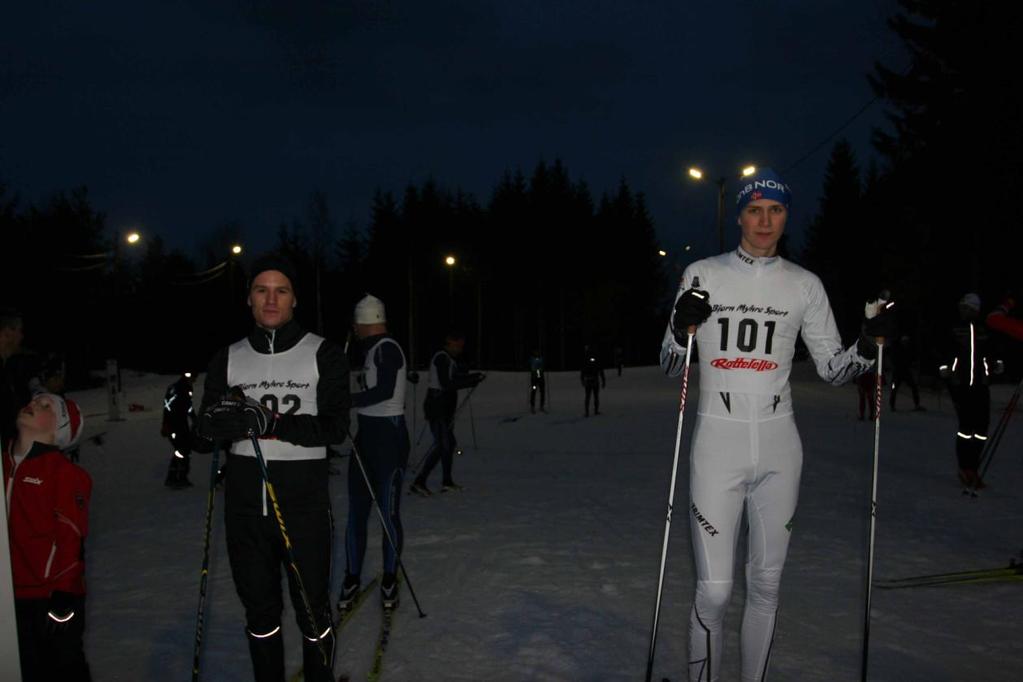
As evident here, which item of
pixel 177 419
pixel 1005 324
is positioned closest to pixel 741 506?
pixel 1005 324

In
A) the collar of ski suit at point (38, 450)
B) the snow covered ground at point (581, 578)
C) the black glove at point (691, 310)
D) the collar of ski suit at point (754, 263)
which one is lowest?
the snow covered ground at point (581, 578)

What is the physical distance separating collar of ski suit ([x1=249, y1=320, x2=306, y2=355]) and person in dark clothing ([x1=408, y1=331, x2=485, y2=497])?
643 cm

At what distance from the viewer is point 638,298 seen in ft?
257

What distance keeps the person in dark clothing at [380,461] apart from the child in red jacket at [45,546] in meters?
2.17

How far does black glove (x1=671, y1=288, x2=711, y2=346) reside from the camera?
11.8 ft

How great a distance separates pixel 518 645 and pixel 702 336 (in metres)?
2.47

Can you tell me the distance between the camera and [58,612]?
3.52 metres

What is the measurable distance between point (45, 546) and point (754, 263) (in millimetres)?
3678

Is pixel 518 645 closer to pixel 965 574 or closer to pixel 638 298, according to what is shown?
pixel 965 574

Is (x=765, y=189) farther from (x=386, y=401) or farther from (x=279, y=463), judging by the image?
(x=386, y=401)

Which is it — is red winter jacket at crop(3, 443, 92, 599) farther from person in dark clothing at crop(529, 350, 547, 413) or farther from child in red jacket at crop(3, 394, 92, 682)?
person in dark clothing at crop(529, 350, 547, 413)

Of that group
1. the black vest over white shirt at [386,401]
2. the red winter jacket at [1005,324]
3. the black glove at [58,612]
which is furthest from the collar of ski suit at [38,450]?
the red winter jacket at [1005,324]

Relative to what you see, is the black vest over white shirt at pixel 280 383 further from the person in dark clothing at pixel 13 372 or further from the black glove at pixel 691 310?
the black glove at pixel 691 310

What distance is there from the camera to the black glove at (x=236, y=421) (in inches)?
129
